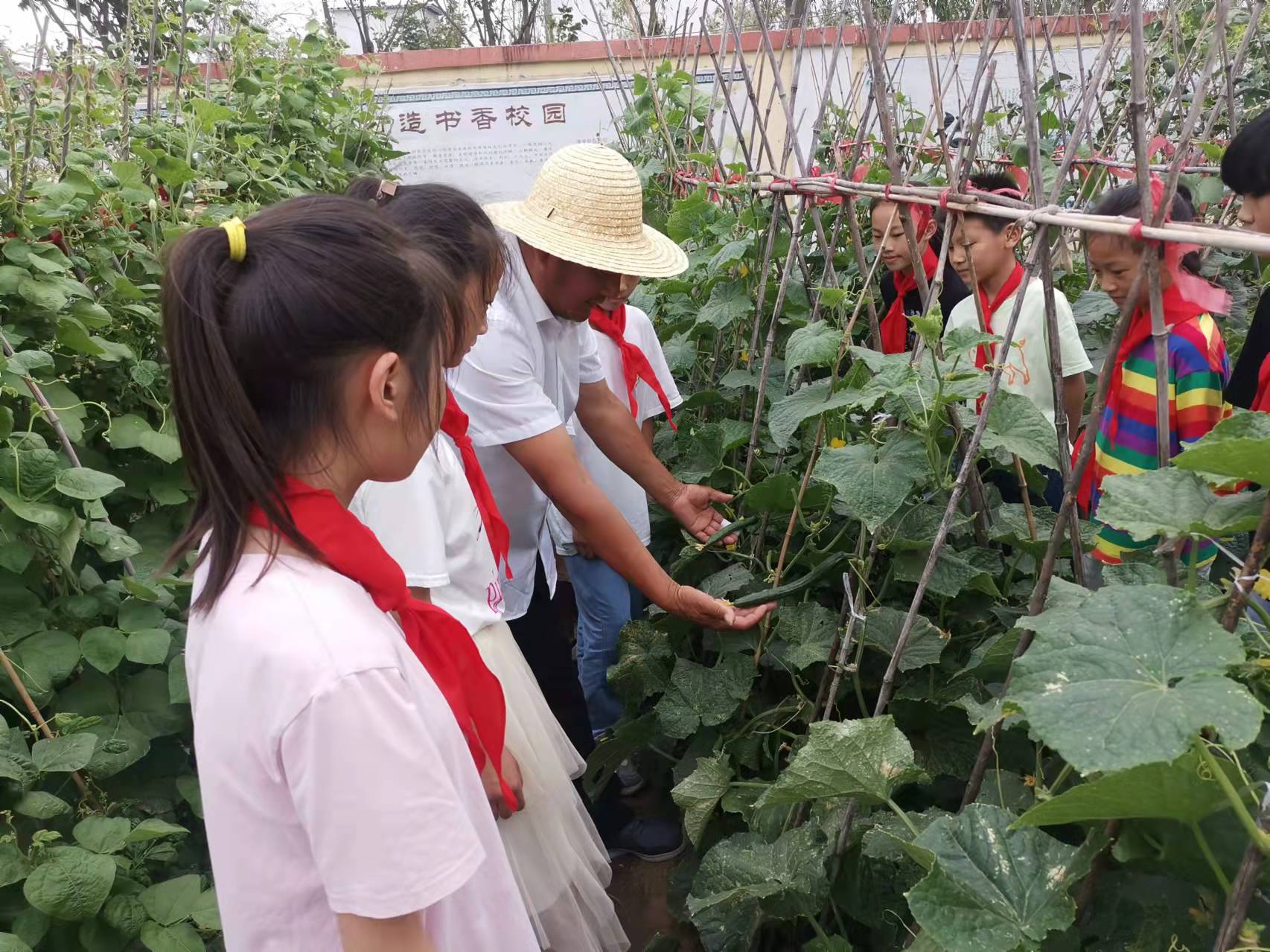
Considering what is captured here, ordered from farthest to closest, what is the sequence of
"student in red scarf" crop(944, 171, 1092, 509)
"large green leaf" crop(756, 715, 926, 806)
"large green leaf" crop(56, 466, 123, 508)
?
"student in red scarf" crop(944, 171, 1092, 509)
"large green leaf" crop(56, 466, 123, 508)
"large green leaf" crop(756, 715, 926, 806)

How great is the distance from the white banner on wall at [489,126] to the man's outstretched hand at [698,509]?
5637 mm

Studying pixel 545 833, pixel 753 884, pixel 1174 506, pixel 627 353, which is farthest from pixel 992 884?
pixel 627 353

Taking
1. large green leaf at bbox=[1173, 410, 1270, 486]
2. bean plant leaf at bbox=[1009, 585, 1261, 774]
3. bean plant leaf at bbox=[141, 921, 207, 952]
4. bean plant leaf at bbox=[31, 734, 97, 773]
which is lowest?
bean plant leaf at bbox=[141, 921, 207, 952]

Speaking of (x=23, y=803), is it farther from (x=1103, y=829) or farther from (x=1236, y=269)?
(x=1236, y=269)

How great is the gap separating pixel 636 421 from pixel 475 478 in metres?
0.92

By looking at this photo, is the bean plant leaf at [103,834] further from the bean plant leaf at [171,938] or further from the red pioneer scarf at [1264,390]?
the red pioneer scarf at [1264,390]

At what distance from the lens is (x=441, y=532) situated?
1.41 metres

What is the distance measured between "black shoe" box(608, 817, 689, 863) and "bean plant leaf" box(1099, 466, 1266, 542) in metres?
1.74

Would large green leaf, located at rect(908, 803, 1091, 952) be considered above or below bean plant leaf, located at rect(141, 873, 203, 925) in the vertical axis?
above

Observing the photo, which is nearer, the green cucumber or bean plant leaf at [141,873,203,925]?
bean plant leaf at [141,873,203,925]

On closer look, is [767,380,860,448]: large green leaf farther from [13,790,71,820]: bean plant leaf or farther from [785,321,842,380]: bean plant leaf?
[13,790,71,820]: bean plant leaf

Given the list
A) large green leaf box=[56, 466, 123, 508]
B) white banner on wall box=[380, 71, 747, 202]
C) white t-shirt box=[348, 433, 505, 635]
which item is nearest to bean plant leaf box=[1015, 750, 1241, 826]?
white t-shirt box=[348, 433, 505, 635]

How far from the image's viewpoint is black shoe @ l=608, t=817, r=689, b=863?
2.44 m

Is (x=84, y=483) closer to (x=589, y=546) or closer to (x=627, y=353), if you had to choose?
(x=589, y=546)
